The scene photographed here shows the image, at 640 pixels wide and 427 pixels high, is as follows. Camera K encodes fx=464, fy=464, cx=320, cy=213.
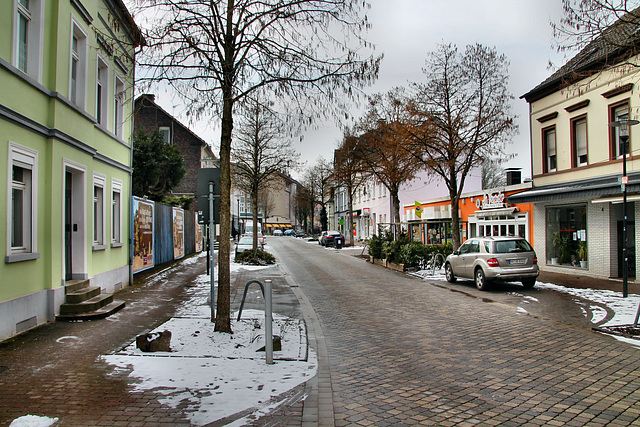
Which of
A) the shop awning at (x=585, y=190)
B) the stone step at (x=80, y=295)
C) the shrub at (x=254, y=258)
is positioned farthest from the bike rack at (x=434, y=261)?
the stone step at (x=80, y=295)

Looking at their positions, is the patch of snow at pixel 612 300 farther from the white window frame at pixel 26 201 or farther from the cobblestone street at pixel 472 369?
the white window frame at pixel 26 201

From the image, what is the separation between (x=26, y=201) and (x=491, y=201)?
20425 mm

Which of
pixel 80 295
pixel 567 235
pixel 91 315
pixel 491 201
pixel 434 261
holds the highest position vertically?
pixel 491 201

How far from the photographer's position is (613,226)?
50.3ft

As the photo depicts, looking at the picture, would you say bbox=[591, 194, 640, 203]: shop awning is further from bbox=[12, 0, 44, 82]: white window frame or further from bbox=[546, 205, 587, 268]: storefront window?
bbox=[12, 0, 44, 82]: white window frame

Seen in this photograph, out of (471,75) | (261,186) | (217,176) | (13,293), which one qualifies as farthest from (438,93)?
(13,293)

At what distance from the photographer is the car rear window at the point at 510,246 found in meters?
13.7

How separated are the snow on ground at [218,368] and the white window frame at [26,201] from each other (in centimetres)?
274

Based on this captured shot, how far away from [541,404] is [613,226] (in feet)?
43.0

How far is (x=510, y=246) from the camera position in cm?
1379

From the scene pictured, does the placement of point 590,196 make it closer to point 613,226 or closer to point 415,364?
point 613,226

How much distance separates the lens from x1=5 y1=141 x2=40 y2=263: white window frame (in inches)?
295

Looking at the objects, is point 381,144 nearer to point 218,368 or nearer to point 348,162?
point 348,162

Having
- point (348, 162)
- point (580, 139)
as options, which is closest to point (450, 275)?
point (580, 139)
